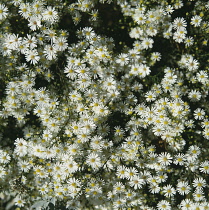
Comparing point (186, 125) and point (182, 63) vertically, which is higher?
point (182, 63)

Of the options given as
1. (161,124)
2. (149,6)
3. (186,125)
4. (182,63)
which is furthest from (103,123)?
(149,6)

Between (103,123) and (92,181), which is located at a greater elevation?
(103,123)

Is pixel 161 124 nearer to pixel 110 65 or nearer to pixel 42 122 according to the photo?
pixel 110 65

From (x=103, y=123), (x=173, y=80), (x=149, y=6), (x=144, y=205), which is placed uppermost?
(x=149, y=6)

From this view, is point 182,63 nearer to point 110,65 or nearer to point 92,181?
point 110,65

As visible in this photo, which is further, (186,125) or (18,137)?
(18,137)

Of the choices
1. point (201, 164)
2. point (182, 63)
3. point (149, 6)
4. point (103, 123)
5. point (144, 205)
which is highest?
point (149, 6)

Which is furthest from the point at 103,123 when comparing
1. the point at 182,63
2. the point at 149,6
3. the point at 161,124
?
the point at 149,6
